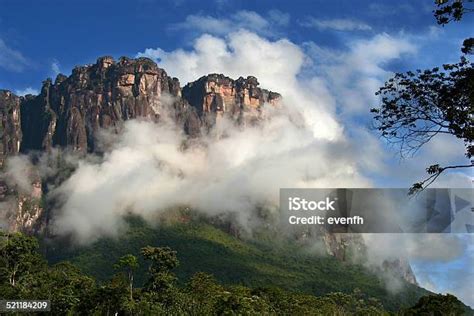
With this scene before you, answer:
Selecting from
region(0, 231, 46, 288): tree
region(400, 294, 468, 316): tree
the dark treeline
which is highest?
region(0, 231, 46, 288): tree

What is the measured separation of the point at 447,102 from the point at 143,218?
187 m

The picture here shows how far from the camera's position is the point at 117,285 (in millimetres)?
58406

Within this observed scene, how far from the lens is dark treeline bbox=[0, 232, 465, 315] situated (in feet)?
173

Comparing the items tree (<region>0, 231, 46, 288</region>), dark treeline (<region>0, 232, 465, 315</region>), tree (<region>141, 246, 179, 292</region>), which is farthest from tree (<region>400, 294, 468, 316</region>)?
tree (<region>0, 231, 46, 288</region>)

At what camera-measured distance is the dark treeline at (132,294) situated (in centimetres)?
5288

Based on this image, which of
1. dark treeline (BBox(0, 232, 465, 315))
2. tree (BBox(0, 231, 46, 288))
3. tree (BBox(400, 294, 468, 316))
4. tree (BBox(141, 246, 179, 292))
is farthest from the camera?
tree (BBox(400, 294, 468, 316))

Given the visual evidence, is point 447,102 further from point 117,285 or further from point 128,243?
point 128,243

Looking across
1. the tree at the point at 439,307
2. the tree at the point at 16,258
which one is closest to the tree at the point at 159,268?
the tree at the point at 16,258

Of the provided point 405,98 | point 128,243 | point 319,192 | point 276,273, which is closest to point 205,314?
point 319,192

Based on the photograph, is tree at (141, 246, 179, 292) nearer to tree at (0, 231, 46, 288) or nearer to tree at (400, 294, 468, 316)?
tree at (0, 231, 46, 288)

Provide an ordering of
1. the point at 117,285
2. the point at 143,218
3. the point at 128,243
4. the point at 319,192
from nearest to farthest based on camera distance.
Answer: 1. the point at 319,192
2. the point at 117,285
3. the point at 128,243
4. the point at 143,218

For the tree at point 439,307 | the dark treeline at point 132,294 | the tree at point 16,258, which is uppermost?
the tree at point 16,258

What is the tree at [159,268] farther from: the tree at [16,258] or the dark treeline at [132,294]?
the tree at [16,258]

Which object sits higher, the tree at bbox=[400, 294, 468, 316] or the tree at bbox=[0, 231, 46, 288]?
the tree at bbox=[0, 231, 46, 288]
